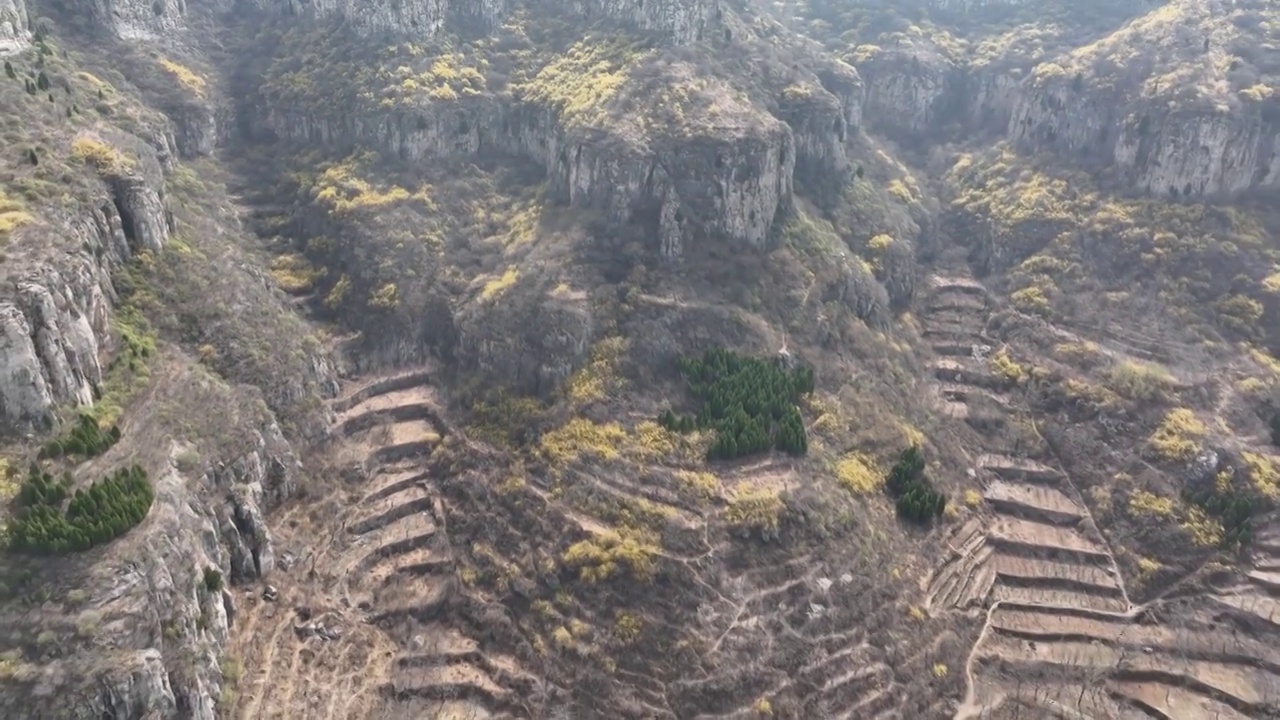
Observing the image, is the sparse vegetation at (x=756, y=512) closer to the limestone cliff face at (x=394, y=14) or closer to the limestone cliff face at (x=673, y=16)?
the limestone cliff face at (x=673, y=16)

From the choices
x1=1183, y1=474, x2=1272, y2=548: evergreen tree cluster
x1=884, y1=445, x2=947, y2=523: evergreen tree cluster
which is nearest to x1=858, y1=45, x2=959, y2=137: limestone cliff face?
x1=884, y1=445, x2=947, y2=523: evergreen tree cluster

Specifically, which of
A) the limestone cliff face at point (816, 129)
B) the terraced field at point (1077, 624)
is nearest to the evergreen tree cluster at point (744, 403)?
the terraced field at point (1077, 624)

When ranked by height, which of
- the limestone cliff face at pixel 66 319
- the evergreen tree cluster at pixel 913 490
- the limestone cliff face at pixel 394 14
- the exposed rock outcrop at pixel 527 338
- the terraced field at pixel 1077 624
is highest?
the limestone cliff face at pixel 394 14

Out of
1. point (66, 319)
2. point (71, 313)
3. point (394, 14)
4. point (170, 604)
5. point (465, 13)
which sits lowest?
point (170, 604)

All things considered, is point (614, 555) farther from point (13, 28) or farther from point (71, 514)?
point (13, 28)

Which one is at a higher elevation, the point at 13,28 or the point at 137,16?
the point at 137,16

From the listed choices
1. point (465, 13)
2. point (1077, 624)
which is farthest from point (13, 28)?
point (1077, 624)
